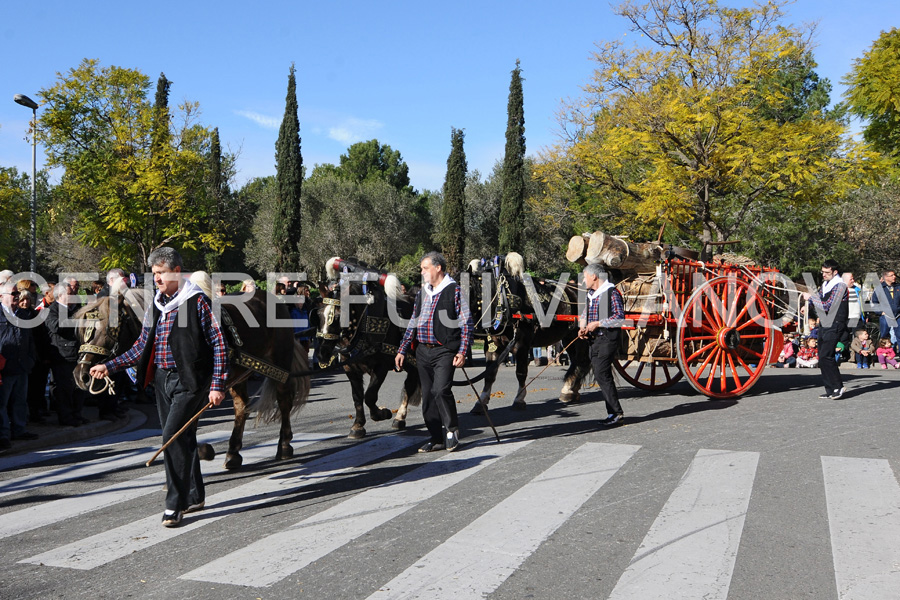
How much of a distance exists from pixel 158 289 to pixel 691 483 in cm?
425

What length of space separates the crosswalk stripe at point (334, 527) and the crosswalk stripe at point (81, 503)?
172 centimetres

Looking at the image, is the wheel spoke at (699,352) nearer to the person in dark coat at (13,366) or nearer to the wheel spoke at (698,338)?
the wheel spoke at (698,338)

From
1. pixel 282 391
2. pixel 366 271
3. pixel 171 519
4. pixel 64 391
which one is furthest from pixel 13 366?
pixel 171 519

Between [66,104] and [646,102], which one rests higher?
[66,104]

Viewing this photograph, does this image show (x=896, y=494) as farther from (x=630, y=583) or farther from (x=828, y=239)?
(x=828, y=239)

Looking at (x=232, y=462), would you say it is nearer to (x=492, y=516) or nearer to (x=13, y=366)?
(x=492, y=516)

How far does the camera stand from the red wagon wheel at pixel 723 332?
9.58m

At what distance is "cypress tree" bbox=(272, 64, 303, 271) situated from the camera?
37844 mm

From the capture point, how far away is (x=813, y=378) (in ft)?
40.6

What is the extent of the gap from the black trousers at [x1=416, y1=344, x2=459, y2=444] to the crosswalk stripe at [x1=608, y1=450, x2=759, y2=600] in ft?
7.24

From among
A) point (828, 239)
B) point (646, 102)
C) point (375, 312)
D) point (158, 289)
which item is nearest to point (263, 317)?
point (375, 312)

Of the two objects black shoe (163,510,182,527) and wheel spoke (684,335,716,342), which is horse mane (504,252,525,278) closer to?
wheel spoke (684,335,716,342)

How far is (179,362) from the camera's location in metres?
5.04

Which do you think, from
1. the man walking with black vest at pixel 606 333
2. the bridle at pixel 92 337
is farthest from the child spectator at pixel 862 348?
the bridle at pixel 92 337
